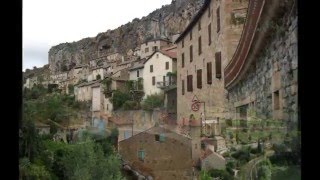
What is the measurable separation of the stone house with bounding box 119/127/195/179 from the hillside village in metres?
0.02

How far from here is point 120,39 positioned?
12.0m

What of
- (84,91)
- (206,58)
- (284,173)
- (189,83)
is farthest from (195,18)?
(284,173)

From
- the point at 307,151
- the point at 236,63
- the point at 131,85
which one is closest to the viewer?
the point at 307,151

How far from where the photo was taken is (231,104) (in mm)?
5758

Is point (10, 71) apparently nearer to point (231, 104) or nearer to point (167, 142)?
point (231, 104)

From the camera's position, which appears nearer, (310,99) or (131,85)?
(310,99)

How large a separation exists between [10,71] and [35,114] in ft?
20.1

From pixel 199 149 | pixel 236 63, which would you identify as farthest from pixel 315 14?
pixel 199 149

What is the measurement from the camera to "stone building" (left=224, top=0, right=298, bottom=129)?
3219 millimetres

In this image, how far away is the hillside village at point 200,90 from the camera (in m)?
3.80

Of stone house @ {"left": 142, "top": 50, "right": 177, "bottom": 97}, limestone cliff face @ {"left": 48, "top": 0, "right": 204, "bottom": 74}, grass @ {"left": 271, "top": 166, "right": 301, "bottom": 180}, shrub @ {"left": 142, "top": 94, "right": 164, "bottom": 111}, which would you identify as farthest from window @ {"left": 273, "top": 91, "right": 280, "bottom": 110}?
limestone cliff face @ {"left": 48, "top": 0, "right": 204, "bottom": 74}

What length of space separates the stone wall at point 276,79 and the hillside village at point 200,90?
10 millimetres

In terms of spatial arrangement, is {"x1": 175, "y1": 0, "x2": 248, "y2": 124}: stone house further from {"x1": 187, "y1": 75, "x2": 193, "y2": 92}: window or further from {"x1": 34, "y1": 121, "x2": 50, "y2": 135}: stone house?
{"x1": 34, "y1": 121, "x2": 50, "y2": 135}: stone house

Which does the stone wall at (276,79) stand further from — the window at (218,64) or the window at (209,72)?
the window at (209,72)
